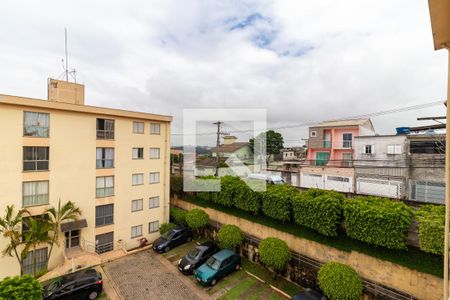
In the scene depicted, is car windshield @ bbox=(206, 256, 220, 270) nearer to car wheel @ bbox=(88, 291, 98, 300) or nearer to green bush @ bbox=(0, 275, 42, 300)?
car wheel @ bbox=(88, 291, 98, 300)

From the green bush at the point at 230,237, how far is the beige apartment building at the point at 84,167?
25.7ft

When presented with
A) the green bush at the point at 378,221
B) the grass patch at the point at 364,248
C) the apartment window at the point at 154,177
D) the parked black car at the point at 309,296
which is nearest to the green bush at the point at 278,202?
the grass patch at the point at 364,248

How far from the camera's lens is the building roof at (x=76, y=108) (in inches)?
480

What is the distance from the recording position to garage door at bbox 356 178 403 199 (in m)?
18.2

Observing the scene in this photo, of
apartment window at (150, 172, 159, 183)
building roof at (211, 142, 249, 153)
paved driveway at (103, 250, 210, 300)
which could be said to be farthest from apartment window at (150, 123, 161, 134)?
building roof at (211, 142, 249, 153)

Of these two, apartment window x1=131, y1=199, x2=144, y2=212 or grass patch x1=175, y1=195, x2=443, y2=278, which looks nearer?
grass patch x1=175, y1=195, x2=443, y2=278

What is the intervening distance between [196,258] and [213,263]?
143cm

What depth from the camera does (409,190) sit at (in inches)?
712

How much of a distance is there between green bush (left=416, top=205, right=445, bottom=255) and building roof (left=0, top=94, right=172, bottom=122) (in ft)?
57.9

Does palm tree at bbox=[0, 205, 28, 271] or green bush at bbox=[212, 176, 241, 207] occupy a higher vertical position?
green bush at bbox=[212, 176, 241, 207]

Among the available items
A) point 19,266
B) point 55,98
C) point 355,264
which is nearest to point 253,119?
point 355,264

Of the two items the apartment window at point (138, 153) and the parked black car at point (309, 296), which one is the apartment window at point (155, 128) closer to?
the apartment window at point (138, 153)

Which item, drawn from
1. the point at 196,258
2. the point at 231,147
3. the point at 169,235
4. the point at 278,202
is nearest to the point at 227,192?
the point at 278,202

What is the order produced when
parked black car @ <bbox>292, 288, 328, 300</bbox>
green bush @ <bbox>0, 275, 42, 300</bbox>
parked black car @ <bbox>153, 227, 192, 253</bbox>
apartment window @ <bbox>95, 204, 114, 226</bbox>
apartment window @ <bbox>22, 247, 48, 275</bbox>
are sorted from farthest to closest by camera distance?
1. parked black car @ <bbox>153, 227, 192, 253</bbox>
2. apartment window @ <bbox>95, 204, 114, 226</bbox>
3. apartment window @ <bbox>22, 247, 48, 275</bbox>
4. parked black car @ <bbox>292, 288, 328, 300</bbox>
5. green bush @ <bbox>0, 275, 42, 300</bbox>
